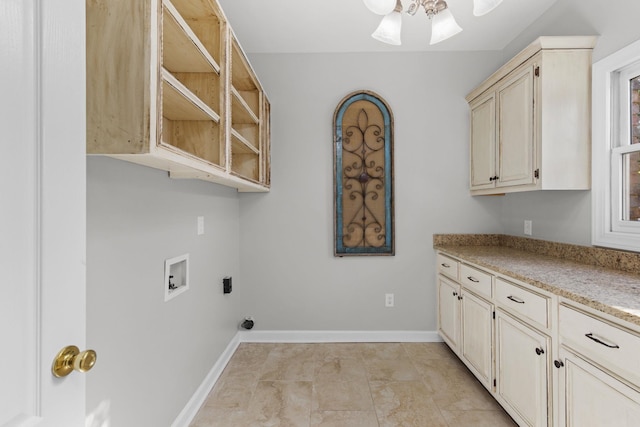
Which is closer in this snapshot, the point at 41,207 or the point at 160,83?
the point at 41,207

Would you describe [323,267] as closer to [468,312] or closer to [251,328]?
[251,328]

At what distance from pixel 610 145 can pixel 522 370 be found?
1.34 m

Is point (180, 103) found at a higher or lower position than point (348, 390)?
higher

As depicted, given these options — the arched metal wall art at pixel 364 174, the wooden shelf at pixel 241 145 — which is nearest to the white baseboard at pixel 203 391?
the arched metal wall art at pixel 364 174

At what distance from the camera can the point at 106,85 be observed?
3.11 ft

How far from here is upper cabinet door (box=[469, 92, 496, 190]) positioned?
247 centimetres

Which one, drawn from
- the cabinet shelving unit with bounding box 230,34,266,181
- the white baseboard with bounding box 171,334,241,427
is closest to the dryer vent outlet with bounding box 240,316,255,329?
the white baseboard with bounding box 171,334,241,427

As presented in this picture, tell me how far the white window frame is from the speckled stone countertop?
0.40ft

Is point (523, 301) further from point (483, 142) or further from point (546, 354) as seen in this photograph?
point (483, 142)

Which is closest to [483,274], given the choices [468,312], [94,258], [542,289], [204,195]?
[468,312]

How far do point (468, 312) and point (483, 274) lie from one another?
381 millimetres

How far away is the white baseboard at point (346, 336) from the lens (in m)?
2.92

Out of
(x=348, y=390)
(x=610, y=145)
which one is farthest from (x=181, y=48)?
(x=610, y=145)

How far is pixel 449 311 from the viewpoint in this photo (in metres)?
2.64
